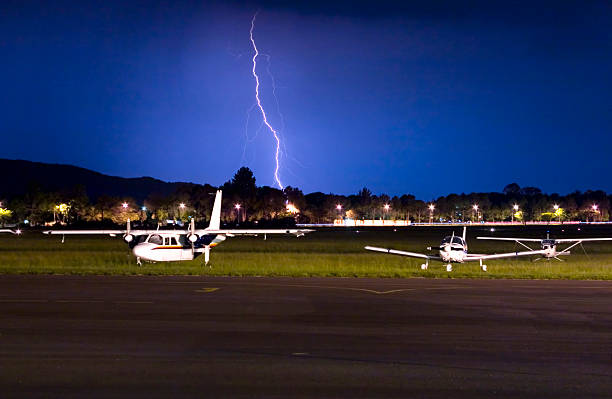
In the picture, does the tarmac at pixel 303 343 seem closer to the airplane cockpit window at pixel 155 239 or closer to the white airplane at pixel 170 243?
the white airplane at pixel 170 243

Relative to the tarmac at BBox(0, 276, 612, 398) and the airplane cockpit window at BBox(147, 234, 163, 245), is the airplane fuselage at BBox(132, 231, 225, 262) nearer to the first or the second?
the airplane cockpit window at BBox(147, 234, 163, 245)

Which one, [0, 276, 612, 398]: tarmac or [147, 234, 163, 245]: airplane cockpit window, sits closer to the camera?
[0, 276, 612, 398]: tarmac

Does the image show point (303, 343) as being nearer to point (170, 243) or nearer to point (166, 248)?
point (166, 248)

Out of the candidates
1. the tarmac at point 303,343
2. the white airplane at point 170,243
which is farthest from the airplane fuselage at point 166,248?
the tarmac at point 303,343

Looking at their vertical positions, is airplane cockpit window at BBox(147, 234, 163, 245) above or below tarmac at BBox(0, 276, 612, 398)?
above

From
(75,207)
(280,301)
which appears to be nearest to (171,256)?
(280,301)

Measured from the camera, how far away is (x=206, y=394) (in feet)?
29.6

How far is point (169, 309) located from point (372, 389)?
31.0 ft

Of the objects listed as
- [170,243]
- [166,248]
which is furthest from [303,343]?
[170,243]

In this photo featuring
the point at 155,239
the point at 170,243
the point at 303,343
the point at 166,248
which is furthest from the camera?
the point at 170,243

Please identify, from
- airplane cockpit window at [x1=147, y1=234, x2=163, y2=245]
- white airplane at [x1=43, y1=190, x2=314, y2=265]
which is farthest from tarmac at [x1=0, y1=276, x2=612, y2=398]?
airplane cockpit window at [x1=147, y1=234, x2=163, y2=245]

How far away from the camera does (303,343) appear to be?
1272cm

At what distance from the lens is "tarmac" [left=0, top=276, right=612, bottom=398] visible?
950cm

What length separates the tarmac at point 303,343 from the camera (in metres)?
9.50
